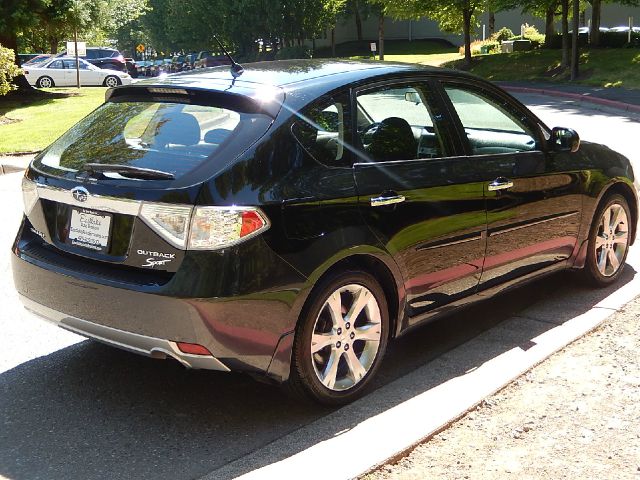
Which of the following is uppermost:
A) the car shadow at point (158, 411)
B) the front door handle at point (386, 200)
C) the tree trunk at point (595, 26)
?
the tree trunk at point (595, 26)

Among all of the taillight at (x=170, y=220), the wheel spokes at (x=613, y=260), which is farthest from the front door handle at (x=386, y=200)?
the wheel spokes at (x=613, y=260)

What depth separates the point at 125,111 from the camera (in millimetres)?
4652

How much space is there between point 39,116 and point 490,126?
20.7 m

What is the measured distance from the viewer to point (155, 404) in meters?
4.38

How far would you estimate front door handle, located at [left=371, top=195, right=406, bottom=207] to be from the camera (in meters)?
4.34

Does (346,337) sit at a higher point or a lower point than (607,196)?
lower

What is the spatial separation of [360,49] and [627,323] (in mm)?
64033

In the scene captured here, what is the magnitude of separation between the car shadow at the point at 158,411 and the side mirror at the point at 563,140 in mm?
1203

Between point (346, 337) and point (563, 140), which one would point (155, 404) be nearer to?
point (346, 337)

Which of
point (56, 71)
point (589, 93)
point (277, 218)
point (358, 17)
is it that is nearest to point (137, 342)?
point (277, 218)

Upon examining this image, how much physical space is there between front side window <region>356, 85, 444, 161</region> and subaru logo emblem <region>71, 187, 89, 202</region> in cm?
142

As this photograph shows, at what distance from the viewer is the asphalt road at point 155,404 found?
3.79 m

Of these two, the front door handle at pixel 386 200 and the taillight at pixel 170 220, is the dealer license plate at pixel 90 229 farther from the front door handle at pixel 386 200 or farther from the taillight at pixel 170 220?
the front door handle at pixel 386 200

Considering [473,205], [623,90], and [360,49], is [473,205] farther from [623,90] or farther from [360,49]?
[360,49]
